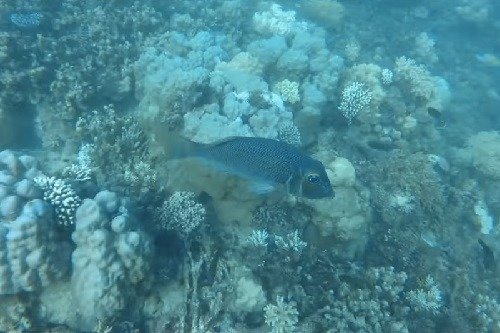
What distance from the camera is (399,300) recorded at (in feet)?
18.1

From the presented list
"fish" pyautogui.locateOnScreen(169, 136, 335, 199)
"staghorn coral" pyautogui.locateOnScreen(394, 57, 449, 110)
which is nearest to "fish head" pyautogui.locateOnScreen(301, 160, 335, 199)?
"fish" pyautogui.locateOnScreen(169, 136, 335, 199)

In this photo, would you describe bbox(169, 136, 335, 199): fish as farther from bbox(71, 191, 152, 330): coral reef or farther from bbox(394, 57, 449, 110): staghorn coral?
bbox(394, 57, 449, 110): staghorn coral

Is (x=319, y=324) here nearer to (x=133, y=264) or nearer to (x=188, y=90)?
(x=133, y=264)

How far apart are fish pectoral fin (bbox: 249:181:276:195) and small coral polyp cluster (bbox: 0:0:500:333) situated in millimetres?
472

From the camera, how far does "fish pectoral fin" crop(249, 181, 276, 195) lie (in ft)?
12.4

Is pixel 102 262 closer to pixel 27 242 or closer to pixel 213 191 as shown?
pixel 27 242

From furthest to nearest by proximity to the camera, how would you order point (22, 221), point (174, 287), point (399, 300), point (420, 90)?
point (420, 90), point (399, 300), point (174, 287), point (22, 221)

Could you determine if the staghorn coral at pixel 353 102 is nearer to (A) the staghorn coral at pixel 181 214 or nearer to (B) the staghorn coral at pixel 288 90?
(B) the staghorn coral at pixel 288 90

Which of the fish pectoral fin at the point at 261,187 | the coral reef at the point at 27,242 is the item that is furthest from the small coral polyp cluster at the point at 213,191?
the fish pectoral fin at the point at 261,187

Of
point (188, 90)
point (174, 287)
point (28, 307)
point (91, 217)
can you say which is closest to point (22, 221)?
point (91, 217)

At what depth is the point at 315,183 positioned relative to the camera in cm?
396

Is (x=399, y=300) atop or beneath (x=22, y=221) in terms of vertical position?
beneath

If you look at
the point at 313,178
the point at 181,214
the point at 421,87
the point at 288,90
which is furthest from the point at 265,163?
the point at 421,87

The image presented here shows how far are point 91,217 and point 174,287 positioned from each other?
Result: 1.36 m
